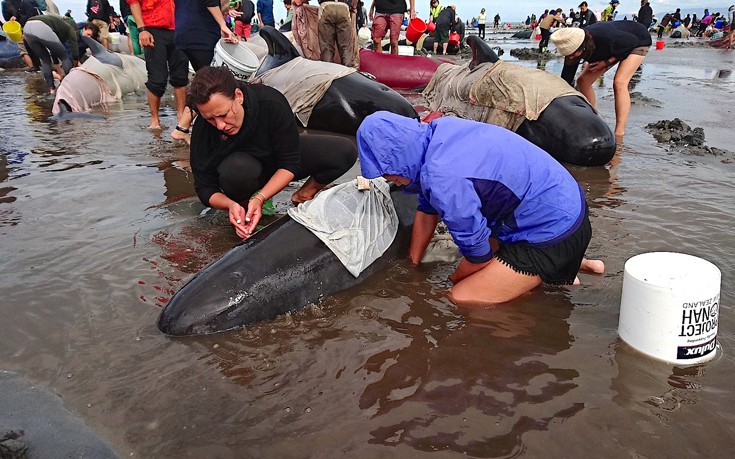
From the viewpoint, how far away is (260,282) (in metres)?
3.17

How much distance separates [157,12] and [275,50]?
5.15ft

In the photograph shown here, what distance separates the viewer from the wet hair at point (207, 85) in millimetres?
3303

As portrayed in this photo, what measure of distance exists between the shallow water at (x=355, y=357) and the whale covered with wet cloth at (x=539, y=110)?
107 centimetres

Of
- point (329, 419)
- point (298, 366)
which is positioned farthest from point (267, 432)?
point (298, 366)

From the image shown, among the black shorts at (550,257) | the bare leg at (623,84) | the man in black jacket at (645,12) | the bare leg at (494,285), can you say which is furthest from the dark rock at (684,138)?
the man in black jacket at (645,12)

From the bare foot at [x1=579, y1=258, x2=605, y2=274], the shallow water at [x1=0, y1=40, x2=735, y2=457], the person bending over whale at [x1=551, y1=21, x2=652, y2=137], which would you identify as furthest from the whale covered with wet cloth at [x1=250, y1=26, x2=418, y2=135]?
the bare foot at [x1=579, y1=258, x2=605, y2=274]

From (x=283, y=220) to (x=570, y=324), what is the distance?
69.2 inches

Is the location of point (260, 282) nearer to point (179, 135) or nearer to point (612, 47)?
point (179, 135)

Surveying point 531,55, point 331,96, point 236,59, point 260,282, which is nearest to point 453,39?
point 531,55

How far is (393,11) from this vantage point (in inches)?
496

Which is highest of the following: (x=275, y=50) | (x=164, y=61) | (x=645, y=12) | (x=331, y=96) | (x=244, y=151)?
(x=645, y=12)

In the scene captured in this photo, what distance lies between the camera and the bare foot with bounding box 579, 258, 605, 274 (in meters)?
3.58

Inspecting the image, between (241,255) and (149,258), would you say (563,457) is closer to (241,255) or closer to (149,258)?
(241,255)

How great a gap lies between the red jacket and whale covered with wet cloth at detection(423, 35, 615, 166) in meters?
3.51
